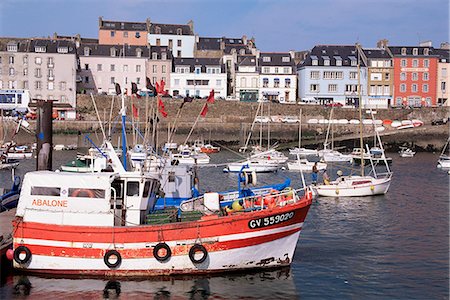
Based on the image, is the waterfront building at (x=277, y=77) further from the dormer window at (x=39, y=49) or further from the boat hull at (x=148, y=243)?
the boat hull at (x=148, y=243)

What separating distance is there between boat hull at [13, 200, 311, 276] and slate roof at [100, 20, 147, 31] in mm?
71092

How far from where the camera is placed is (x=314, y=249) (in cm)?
2036

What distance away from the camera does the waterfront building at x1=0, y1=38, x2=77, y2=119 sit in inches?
2766

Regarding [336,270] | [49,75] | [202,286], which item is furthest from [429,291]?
[49,75]

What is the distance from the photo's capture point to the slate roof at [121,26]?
8475cm

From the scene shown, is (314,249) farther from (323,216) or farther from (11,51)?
(11,51)

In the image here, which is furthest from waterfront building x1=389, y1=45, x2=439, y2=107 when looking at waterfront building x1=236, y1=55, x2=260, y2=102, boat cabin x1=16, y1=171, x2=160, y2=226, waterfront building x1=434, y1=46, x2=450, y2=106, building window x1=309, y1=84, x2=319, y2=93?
boat cabin x1=16, y1=171, x2=160, y2=226

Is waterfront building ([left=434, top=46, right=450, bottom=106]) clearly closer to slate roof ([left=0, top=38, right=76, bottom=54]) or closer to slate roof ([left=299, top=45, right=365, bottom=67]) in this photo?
slate roof ([left=299, top=45, right=365, bottom=67])

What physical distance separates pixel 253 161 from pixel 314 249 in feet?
79.5

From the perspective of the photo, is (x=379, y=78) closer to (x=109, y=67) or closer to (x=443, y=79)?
(x=443, y=79)

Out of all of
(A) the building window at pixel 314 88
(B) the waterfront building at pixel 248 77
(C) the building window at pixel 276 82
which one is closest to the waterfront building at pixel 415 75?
(A) the building window at pixel 314 88

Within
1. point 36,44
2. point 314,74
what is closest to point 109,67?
point 36,44

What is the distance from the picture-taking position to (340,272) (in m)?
17.8

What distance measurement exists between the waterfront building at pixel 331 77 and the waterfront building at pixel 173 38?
16.9 metres
